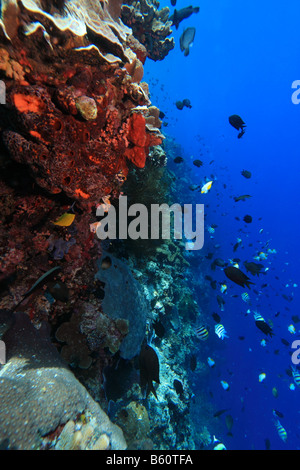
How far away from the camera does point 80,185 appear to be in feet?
8.75

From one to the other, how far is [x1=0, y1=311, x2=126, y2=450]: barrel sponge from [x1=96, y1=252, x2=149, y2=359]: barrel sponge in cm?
110

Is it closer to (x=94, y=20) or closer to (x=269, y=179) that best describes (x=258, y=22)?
(x=269, y=179)

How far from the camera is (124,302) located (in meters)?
4.18

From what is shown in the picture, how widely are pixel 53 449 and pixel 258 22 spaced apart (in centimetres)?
13384

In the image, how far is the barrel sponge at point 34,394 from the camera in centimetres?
189

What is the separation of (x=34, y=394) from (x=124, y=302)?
2142 millimetres

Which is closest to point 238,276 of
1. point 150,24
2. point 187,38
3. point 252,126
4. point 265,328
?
point 265,328

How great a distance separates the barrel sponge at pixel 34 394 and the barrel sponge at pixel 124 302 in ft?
3.62

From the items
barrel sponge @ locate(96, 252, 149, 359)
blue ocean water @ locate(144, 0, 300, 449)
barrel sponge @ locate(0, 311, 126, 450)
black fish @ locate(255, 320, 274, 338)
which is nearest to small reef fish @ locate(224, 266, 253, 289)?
barrel sponge @ locate(96, 252, 149, 359)

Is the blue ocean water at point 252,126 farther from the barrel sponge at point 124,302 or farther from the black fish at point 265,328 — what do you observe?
the barrel sponge at point 124,302

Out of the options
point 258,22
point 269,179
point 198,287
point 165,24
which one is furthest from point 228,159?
point 165,24

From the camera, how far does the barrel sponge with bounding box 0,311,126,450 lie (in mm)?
1894

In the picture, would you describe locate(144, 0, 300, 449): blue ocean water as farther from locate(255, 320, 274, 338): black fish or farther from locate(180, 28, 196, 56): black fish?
locate(180, 28, 196, 56): black fish

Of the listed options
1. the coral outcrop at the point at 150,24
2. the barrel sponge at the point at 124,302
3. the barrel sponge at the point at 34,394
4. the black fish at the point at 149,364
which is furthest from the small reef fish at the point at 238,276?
the coral outcrop at the point at 150,24
